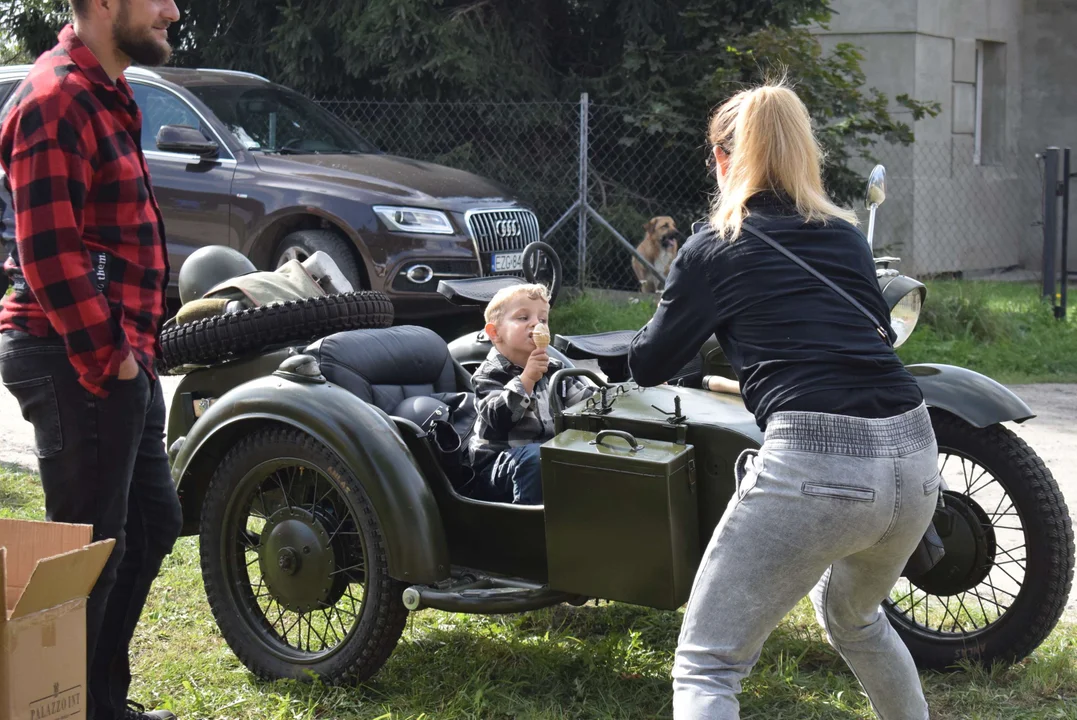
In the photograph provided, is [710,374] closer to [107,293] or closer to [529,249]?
[529,249]

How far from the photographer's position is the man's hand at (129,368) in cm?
297

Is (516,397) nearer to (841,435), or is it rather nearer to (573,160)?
(841,435)

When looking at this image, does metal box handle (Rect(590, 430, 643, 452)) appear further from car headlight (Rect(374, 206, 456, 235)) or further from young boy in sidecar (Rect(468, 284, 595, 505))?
car headlight (Rect(374, 206, 456, 235))

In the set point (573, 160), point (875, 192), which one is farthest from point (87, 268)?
point (573, 160)

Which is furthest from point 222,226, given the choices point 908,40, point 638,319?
point 908,40

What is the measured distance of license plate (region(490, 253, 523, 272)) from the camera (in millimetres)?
8633

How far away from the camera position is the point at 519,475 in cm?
353

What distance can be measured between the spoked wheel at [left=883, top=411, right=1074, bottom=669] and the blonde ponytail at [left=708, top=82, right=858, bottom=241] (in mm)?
1147

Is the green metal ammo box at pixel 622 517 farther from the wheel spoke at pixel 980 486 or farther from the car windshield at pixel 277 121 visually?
the car windshield at pixel 277 121

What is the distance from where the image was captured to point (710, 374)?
3.77 m

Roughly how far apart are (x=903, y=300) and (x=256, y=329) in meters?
1.98

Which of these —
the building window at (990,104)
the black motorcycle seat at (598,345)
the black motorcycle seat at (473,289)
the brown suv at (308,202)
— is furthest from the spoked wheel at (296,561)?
the building window at (990,104)

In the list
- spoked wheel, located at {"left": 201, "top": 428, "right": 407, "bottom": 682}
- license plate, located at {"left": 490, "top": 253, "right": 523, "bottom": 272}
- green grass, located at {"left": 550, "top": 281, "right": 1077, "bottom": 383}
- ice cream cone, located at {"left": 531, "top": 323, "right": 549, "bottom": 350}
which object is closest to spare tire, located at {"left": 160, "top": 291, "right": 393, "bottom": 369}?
spoked wheel, located at {"left": 201, "top": 428, "right": 407, "bottom": 682}

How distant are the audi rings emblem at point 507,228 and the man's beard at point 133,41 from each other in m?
5.68
